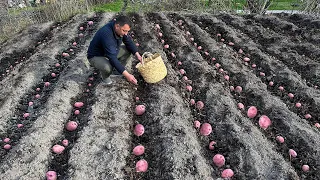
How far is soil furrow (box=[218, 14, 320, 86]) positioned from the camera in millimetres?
6031

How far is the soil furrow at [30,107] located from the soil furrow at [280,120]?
3130 mm

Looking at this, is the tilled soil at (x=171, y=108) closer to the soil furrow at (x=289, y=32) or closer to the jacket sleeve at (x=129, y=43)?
the soil furrow at (x=289, y=32)

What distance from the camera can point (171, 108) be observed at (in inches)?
184

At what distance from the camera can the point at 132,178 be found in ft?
11.9

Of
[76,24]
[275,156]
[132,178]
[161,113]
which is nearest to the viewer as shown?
[132,178]

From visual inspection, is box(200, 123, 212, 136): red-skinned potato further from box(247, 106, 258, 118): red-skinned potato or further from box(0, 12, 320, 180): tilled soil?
box(247, 106, 258, 118): red-skinned potato

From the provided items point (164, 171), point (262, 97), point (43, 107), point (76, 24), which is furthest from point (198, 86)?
point (76, 24)

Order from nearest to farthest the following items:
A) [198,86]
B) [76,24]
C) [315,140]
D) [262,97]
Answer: [315,140], [262,97], [198,86], [76,24]

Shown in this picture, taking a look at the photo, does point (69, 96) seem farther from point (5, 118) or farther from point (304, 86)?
point (304, 86)

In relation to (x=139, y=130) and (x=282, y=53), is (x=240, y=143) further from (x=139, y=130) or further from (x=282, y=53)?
(x=282, y=53)

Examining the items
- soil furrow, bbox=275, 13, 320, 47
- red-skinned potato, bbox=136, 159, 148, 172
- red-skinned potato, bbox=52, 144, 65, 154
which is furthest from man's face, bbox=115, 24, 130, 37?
soil furrow, bbox=275, 13, 320, 47

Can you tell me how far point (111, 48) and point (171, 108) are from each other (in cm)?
120

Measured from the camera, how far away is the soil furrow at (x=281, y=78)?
5.05 metres

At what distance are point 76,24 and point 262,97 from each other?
18.4 feet
